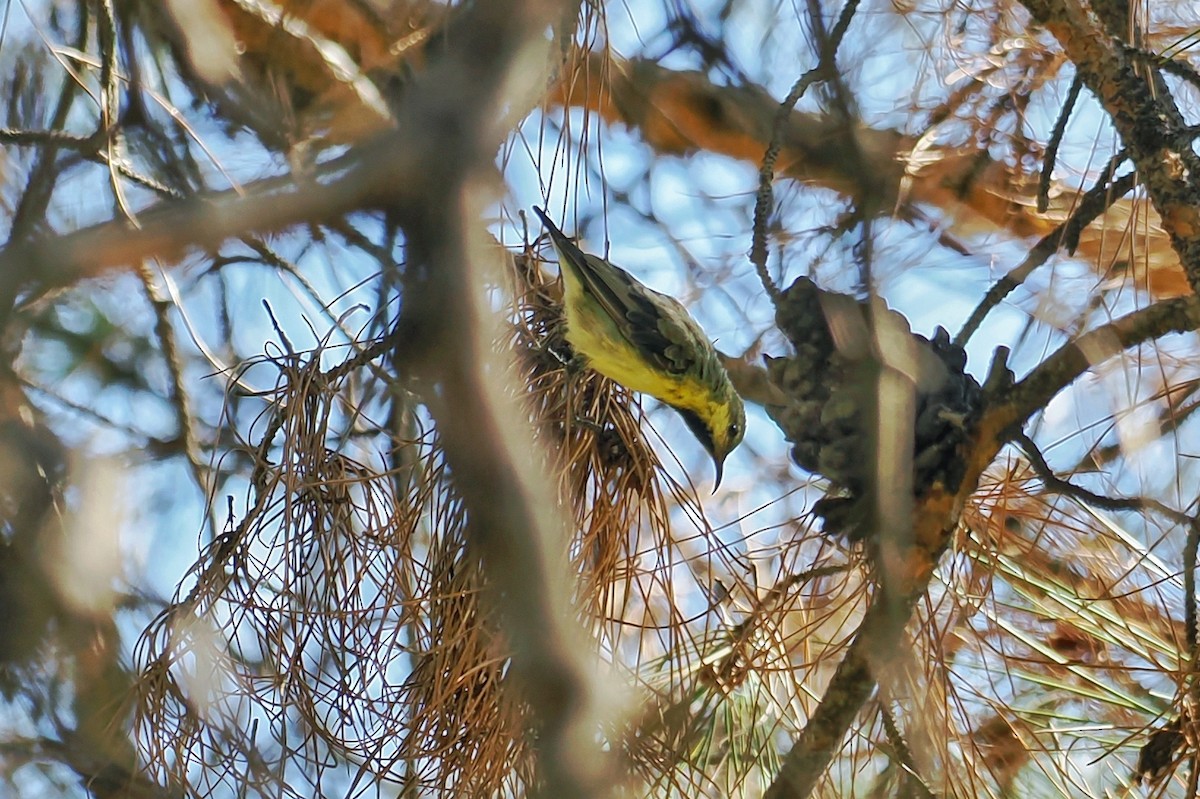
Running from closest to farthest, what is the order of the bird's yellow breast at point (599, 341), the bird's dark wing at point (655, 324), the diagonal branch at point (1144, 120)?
the diagonal branch at point (1144, 120), the bird's yellow breast at point (599, 341), the bird's dark wing at point (655, 324)

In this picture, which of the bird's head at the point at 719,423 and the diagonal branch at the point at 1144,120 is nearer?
the diagonal branch at the point at 1144,120

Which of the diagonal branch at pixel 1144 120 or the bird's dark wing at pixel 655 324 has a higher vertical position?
the bird's dark wing at pixel 655 324

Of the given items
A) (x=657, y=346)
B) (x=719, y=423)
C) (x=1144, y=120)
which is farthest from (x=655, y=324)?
(x=1144, y=120)

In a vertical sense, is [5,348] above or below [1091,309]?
below

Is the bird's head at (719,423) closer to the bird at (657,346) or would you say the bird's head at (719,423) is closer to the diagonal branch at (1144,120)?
the bird at (657,346)

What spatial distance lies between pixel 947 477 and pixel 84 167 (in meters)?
1.99

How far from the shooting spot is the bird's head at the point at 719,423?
256cm

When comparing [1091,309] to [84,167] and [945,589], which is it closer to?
[945,589]

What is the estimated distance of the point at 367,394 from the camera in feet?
6.23

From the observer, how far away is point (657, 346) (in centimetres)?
246

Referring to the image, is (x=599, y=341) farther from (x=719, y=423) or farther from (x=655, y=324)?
(x=719, y=423)

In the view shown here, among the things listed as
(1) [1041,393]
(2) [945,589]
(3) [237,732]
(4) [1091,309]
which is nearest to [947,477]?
(1) [1041,393]

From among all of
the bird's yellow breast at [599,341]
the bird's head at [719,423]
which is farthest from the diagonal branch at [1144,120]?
the bird's head at [719,423]

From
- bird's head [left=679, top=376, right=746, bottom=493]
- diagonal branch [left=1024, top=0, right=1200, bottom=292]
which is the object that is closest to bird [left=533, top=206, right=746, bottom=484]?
bird's head [left=679, top=376, right=746, bottom=493]
